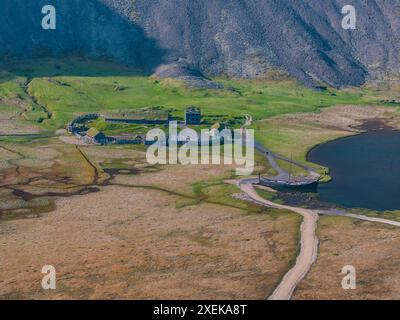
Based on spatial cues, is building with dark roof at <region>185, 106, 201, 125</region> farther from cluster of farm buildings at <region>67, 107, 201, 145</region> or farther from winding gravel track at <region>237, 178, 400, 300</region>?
winding gravel track at <region>237, 178, 400, 300</region>

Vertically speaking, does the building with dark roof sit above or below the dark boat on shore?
above

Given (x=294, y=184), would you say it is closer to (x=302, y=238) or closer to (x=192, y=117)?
(x=302, y=238)

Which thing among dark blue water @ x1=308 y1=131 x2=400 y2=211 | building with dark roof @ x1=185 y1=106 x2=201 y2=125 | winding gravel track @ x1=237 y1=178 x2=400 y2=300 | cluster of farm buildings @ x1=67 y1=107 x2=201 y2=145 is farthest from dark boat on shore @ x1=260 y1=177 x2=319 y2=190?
building with dark roof @ x1=185 y1=106 x2=201 y2=125

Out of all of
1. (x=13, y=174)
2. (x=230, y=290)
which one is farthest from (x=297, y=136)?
(x=230, y=290)

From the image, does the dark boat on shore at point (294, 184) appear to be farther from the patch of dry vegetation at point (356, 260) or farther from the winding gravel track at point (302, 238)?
the patch of dry vegetation at point (356, 260)

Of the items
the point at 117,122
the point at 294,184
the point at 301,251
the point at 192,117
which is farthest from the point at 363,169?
the point at 117,122

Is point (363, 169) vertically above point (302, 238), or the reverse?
point (363, 169)
